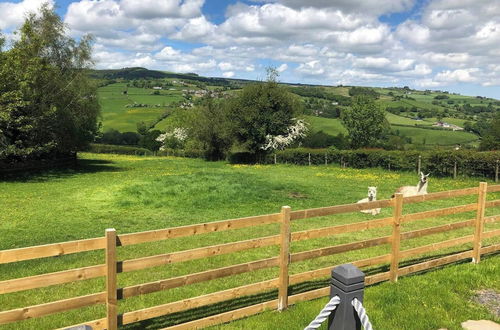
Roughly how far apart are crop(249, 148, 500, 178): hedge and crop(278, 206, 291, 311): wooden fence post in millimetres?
25023

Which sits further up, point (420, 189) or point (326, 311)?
point (326, 311)

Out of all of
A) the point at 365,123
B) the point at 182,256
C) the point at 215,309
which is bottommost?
the point at 215,309

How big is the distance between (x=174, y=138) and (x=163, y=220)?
66677mm

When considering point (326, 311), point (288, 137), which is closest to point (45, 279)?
point (326, 311)

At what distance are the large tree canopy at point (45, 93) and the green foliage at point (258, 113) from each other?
16339 millimetres

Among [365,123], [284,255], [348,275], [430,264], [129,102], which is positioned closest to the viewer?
[348,275]

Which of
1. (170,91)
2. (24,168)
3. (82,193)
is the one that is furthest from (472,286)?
(170,91)

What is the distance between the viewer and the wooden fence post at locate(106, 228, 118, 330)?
471 cm

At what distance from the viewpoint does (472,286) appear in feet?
24.4

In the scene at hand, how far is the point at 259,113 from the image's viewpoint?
46.2m

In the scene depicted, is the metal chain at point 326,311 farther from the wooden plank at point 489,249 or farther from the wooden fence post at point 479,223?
the wooden plank at point 489,249

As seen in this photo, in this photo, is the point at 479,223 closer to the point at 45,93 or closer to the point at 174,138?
the point at 45,93

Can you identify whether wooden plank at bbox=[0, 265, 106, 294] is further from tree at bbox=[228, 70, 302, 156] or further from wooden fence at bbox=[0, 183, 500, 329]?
tree at bbox=[228, 70, 302, 156]

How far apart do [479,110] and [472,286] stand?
169 meters
